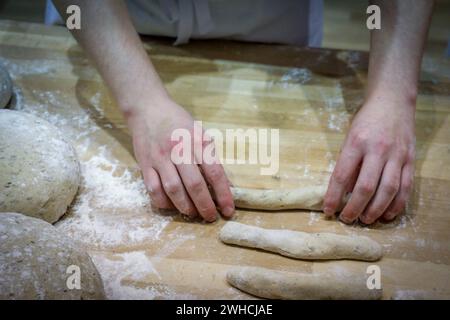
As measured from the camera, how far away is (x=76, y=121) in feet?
5.83

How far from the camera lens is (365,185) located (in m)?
1.36

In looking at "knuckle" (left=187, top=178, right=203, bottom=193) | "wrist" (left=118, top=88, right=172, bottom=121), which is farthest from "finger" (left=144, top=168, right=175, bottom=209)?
"wrist" (left=118, top=88, right=172, bottom=121)

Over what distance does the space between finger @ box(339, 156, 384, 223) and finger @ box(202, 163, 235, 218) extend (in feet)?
1.21

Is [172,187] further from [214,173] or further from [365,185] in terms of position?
[365,185]

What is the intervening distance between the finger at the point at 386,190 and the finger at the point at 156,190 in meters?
0.64

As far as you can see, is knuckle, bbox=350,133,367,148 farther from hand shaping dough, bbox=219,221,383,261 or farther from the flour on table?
the flour on table

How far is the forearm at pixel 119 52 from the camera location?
1.53m

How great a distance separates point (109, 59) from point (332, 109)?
89 cm

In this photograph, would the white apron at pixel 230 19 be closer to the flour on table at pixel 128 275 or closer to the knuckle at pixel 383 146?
the knuckle at pixel 383 146

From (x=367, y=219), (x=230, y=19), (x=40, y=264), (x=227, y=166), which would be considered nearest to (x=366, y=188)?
(x=367, y=219)

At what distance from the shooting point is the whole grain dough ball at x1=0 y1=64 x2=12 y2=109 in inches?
67.5

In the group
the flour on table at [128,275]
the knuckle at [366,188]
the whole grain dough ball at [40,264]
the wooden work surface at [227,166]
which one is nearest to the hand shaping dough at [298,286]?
the wooden work surface at [227,166]

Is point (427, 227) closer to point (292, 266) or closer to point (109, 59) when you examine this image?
point (292, 266)
